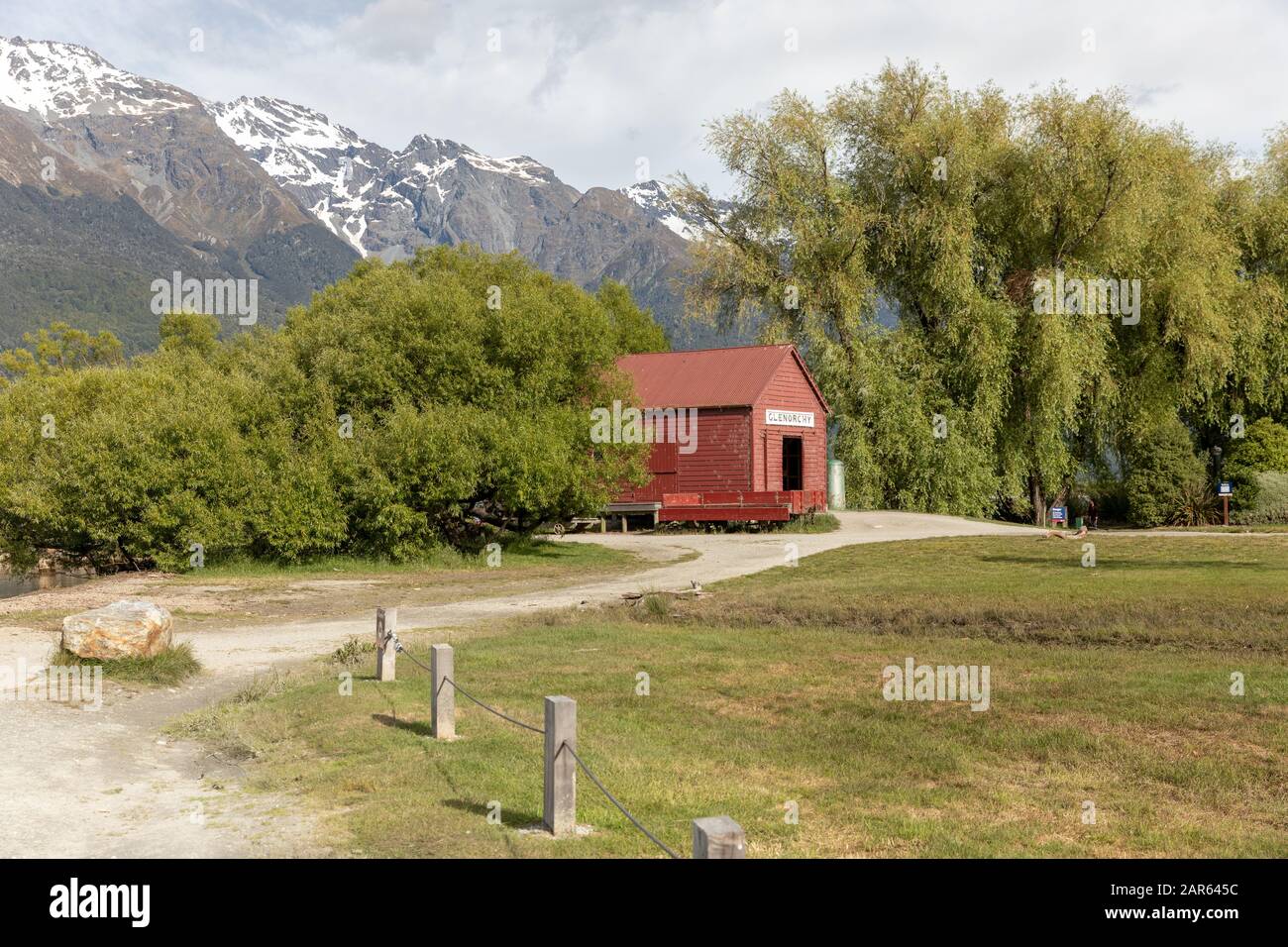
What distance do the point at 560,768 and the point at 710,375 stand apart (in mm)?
36133

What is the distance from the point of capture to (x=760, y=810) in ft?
27.9

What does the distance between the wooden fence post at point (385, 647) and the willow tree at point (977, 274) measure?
32.4 meters

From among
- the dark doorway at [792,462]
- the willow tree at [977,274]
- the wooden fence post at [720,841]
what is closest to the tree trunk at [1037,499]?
the willow tree at [977,274]

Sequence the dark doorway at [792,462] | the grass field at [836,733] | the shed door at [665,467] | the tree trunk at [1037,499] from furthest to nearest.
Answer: the tree trunk at [1037,499], the dark doorway at [792,462], the shed door at [665,467], the grass field at [836,733]

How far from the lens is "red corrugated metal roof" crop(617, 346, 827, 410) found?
42.0 m

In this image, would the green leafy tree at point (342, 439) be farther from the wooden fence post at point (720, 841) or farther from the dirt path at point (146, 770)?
the wooden fence post at point (720, 841)

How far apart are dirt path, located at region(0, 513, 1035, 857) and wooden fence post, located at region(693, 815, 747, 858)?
3.58 metres

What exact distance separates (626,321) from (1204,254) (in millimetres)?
34601

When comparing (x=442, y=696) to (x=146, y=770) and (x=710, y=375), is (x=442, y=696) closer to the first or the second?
(x=146, y=770)

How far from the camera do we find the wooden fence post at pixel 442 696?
10.8 m

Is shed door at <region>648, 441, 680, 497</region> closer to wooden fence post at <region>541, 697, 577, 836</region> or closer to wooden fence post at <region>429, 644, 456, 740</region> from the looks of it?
wooden fence post at <region>429, 644, 456, 740</region>

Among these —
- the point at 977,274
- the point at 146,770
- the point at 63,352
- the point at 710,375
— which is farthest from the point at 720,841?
the point at 63,352

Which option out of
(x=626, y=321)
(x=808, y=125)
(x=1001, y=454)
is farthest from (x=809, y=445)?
(x=626, y=321)
